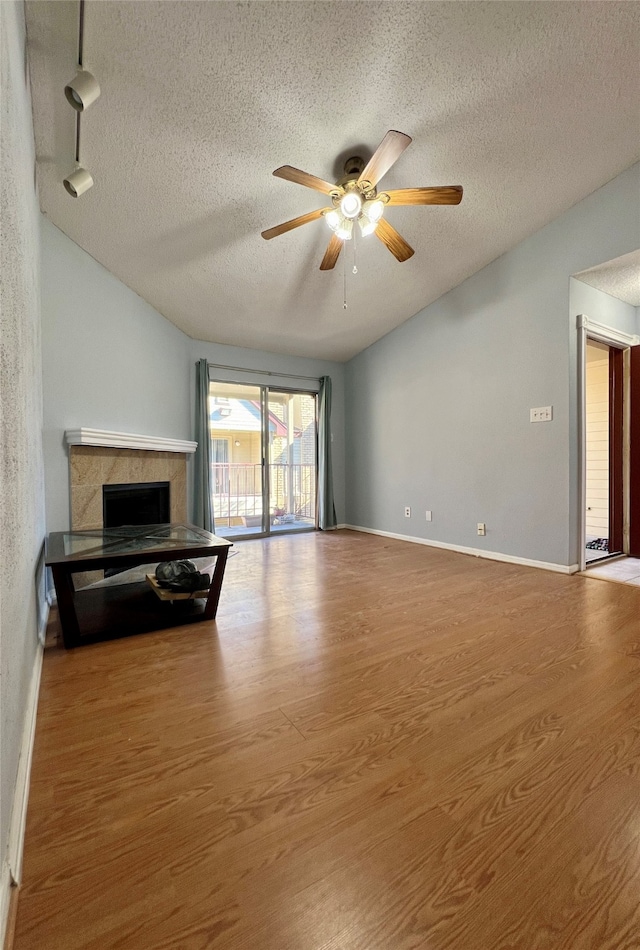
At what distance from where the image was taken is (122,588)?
9.25 feet

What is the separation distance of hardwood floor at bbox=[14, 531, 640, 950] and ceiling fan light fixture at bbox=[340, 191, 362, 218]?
250 centimetres

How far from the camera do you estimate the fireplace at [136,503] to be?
10.8ft

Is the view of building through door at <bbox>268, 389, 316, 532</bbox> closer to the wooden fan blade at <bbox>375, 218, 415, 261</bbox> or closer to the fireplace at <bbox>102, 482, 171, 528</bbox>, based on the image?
the fireplace at <bbox>102, 482, 171, 528</bbox>

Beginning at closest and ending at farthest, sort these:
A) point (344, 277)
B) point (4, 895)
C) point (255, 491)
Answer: point (4, 895) → point (344, 277) → point (255, 491)

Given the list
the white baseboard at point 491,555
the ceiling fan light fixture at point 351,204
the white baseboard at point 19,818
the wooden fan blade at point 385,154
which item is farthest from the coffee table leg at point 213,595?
the white baseboard at point 491,555

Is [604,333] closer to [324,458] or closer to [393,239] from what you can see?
[393,239]

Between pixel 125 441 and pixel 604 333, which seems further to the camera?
pixel 604 333

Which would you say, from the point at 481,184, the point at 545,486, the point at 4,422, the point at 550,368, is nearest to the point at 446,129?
the point at 481,184

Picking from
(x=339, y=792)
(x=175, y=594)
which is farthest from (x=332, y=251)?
(x=339, y=792)

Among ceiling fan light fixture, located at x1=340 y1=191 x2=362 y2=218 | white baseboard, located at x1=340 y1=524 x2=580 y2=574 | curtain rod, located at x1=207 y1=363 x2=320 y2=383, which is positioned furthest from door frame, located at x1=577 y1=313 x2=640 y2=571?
curtain rod, located at x1=207 y1=363 x2=320 y2=383

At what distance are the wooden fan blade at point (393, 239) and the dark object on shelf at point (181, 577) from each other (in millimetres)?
2571

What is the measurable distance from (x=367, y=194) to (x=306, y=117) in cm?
52

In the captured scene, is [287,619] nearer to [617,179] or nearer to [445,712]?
[445,712]

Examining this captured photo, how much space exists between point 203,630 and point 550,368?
11.2ft
